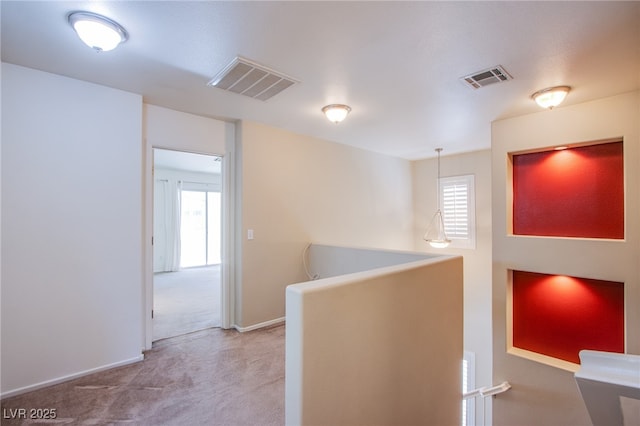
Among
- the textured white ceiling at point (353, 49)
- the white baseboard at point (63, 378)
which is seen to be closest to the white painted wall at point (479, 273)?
the textured white ceiling at point (353, 49)

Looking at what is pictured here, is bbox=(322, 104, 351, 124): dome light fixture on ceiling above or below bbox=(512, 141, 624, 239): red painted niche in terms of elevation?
above

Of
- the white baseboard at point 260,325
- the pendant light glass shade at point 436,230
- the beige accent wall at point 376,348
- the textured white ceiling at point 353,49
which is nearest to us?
the beige accent wall at point 376,348

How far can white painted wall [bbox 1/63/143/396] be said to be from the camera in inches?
89.1

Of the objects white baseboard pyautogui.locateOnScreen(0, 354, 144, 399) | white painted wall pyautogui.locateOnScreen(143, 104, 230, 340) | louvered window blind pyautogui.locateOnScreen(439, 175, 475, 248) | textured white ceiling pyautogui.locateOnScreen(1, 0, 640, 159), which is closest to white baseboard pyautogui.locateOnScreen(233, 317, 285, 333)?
white painted wall pyautogui.locateOnScreen(143, 104, 230, 340)

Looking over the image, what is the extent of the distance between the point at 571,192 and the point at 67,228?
5.05 meters

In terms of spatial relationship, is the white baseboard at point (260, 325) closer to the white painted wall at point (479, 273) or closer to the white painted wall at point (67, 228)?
the white painted wall at point (67, 228)

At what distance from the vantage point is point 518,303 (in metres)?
3.61

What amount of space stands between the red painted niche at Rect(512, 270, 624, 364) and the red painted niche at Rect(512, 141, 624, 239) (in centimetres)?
55

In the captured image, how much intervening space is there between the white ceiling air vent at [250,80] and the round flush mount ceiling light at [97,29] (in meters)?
0.73

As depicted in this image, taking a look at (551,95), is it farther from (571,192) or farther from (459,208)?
(459,208)

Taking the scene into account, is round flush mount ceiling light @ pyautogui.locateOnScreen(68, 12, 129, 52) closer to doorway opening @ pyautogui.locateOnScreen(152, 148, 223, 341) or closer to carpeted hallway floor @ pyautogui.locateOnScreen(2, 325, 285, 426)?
carpeted hallway floor @ pyautogui.locateOnScreen(2, 325, 285, 426)

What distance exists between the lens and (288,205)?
4.05 metres

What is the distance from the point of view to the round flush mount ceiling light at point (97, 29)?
1.71 meters

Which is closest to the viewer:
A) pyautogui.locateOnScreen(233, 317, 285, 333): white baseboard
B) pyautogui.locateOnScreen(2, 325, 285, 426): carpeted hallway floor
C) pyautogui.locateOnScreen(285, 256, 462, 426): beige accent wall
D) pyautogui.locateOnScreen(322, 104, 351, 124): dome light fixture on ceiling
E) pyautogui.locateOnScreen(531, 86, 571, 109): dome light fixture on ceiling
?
pyautogui.locateOnScreen(285, 256, 462, 426): beige accent wall
